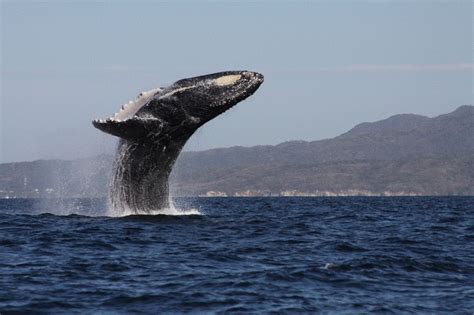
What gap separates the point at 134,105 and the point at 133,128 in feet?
2.49

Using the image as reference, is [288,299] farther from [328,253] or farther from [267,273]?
[328,253]

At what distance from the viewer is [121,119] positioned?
18.1 m

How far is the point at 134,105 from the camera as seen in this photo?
→ 1848 centimetres

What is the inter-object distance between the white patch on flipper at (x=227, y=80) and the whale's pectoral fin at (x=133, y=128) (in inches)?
53.9

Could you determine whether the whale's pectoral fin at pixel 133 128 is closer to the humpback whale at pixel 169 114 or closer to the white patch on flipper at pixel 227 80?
the humpback whale at pixel 169 114

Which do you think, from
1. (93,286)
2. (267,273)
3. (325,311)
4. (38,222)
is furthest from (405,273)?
(38,222)

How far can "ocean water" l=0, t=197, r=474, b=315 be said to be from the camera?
11.6 meters

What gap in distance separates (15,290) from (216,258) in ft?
12.4

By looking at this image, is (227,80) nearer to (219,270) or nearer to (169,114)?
(169,114)

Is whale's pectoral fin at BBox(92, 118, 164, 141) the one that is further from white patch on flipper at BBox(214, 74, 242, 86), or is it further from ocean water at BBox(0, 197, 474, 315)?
ocean water at BBox(0, 197, 474, 315)

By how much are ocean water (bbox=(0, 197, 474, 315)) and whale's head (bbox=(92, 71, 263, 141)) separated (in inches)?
82.3

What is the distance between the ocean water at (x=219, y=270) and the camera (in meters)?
11.6

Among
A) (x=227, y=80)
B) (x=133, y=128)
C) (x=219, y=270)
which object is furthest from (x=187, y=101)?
(x=219, y=270)

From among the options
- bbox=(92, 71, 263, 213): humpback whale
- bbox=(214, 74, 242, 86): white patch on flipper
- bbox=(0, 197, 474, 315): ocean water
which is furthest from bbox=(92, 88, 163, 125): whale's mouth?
bbox=(0, 197, 474, 315): ocean water
